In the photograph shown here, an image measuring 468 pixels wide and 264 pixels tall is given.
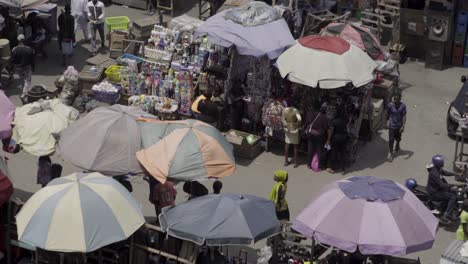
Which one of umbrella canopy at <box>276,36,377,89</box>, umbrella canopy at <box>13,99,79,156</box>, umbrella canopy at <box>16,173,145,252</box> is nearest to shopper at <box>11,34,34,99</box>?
umbrella canopy at <box>13,99,79,156</box>

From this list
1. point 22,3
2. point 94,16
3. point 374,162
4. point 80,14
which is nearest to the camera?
point 374,162

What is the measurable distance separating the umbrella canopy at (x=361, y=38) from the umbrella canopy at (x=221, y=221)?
7.77 m

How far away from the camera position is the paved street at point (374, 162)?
17.7 meters

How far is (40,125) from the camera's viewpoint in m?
15.4

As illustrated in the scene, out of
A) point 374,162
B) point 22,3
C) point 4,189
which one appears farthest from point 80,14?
point 4,189

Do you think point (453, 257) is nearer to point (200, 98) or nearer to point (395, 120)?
point (395, 120)

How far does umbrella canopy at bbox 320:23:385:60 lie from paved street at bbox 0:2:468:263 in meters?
1.79

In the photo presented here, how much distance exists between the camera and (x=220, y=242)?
12.8 metres

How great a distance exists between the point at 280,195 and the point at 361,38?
6.49m

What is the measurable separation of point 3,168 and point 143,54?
7591mm

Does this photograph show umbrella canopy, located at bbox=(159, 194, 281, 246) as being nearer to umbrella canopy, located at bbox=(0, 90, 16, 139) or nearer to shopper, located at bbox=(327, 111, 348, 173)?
umbrella canopy, located at bbox=(0, 90, 16, 139)

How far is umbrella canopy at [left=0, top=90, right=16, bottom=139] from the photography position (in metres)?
15.1

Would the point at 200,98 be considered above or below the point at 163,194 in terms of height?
above

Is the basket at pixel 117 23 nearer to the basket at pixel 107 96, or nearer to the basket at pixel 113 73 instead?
the basket at pixel 113 73
